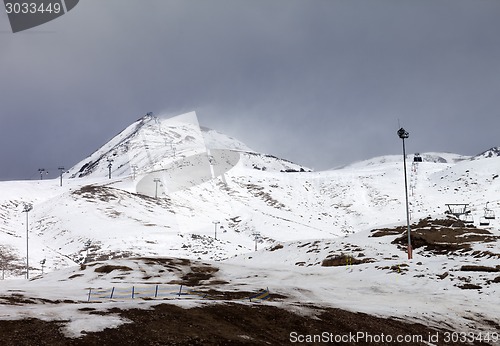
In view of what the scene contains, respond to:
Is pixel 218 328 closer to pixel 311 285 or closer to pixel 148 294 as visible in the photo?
pixel 148 294

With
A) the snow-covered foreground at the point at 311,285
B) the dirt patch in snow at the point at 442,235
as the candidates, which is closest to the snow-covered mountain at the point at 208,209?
the dirt patch in snow at the point at 442,235

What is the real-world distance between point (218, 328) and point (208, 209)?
408ft

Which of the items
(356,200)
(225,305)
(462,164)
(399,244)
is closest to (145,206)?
(356,200)

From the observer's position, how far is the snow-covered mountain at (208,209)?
8769 centimetres

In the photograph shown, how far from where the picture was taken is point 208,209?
140 m

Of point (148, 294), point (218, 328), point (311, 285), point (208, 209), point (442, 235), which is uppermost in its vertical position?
point (208, 209)

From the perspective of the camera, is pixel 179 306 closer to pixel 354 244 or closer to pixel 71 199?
pixel 354 244

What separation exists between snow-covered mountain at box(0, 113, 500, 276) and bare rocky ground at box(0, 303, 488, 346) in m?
61.2

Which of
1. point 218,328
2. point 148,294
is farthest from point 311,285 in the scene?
point 218,328

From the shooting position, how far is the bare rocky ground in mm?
13977

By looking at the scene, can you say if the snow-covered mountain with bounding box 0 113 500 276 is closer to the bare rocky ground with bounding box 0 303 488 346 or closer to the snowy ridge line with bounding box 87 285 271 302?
the snowy ridge line with bounding box 87 285 271 302

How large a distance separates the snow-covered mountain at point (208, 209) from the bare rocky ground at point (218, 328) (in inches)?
2409

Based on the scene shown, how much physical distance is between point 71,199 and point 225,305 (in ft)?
359

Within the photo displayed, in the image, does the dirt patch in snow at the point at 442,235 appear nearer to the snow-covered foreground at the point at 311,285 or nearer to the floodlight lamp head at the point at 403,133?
the snow-covered foreground at the point at 311,285
